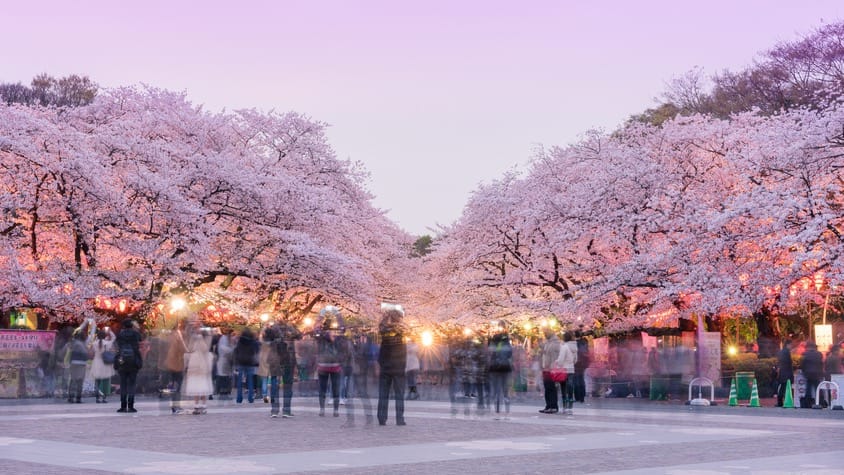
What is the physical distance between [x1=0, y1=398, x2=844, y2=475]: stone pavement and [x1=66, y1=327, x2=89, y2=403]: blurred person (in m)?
3.44

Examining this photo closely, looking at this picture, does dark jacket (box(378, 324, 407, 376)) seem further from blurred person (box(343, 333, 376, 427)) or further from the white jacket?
the white jacket

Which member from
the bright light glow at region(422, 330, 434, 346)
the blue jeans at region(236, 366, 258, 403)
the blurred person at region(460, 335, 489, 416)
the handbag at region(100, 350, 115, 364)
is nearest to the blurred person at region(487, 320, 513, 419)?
the blurred person at region(460, 335, 489, 416)

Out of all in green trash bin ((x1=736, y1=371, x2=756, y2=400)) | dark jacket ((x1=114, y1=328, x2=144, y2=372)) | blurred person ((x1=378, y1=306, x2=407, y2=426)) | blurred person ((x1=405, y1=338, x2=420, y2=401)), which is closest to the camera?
blurred person ((x1=378, y1=306, x2=407, y2=426))

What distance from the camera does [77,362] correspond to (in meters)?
28.5

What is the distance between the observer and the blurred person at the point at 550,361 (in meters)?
24.2

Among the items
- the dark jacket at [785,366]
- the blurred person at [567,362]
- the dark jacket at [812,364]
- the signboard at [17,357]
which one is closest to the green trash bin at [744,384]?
the dark jacket at [785,366]

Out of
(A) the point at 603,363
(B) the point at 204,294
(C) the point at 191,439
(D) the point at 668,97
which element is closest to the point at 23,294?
(B) the point at 204,294

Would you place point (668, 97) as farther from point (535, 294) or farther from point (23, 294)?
point (23, 294)

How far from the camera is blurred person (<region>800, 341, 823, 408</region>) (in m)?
27.6

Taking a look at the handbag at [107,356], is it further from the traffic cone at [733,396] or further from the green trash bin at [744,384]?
the green trash bin at [744,384]

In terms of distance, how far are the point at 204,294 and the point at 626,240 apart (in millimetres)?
15913

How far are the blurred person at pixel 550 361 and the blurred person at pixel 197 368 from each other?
281 inches

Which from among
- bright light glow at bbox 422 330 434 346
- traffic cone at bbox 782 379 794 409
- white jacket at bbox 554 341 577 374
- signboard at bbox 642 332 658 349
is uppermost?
bright light glow at bbox 422 330 434 346

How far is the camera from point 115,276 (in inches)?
1506
